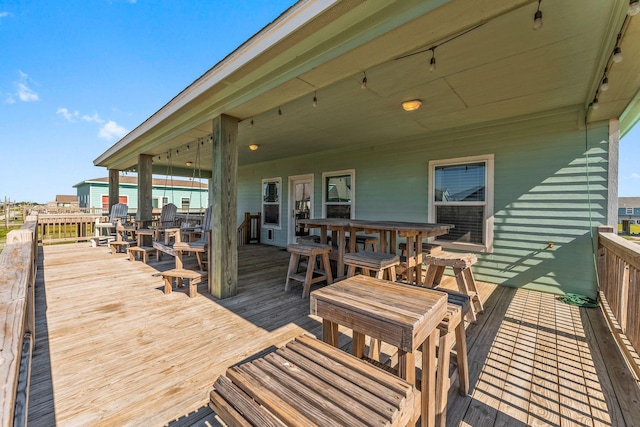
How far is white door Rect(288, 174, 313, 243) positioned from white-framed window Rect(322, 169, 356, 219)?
1.97ft

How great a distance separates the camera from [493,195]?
4211 millimetres

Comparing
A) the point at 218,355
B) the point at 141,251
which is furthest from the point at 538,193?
the point at 141,251

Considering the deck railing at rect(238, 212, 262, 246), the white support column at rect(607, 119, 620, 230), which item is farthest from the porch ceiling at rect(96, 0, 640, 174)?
the deck railing at rect(238, 212, 262, 246)

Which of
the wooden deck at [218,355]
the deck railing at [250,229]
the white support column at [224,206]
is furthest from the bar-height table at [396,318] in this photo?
the deck railing at [250,229]

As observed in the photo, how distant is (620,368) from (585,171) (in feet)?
8.74

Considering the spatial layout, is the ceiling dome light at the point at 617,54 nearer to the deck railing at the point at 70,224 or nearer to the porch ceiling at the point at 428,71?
the porch ceiling at the point at 428,71

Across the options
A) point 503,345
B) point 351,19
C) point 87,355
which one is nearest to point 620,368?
point 503,345

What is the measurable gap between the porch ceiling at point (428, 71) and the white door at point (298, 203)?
2435mm

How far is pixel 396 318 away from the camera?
1.09 m

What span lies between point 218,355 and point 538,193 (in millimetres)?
4631

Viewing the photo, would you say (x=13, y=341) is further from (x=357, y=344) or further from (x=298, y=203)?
(x=298, y=203)

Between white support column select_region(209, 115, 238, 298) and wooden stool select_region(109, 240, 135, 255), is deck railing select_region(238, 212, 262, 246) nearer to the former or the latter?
wooden stool select_region(109, 240, 135, 255)

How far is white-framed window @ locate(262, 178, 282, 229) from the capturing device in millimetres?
7668

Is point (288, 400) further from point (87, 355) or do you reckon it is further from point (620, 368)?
point (620, 368)
